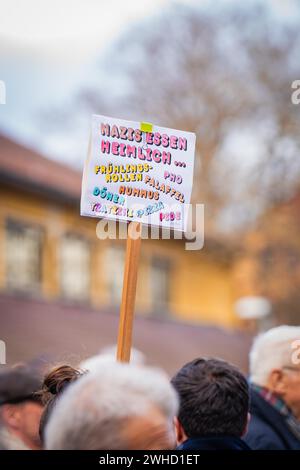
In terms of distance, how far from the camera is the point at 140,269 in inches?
783

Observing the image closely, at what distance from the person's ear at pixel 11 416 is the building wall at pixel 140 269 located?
455 inches

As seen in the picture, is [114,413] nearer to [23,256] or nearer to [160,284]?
[23,256]

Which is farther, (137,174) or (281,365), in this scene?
(281,365)

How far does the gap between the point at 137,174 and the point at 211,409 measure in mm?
837

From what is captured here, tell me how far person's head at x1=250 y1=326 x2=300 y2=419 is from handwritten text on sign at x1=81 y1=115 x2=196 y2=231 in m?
0.93

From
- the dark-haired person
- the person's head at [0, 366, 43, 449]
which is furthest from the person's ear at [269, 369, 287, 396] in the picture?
the dark-haired person

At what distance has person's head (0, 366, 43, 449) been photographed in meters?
3.77

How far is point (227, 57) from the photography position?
22141 mm

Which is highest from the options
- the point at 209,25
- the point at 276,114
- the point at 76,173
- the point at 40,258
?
the point at 209,25

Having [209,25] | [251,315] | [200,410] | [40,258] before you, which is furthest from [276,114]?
[200,410]

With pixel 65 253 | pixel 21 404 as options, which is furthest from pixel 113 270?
pixel 21 404

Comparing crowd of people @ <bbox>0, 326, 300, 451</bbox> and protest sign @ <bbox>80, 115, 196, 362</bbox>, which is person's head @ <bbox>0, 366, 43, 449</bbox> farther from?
protest sign @ <bbox>80, 115, 196, 362</bbox>
